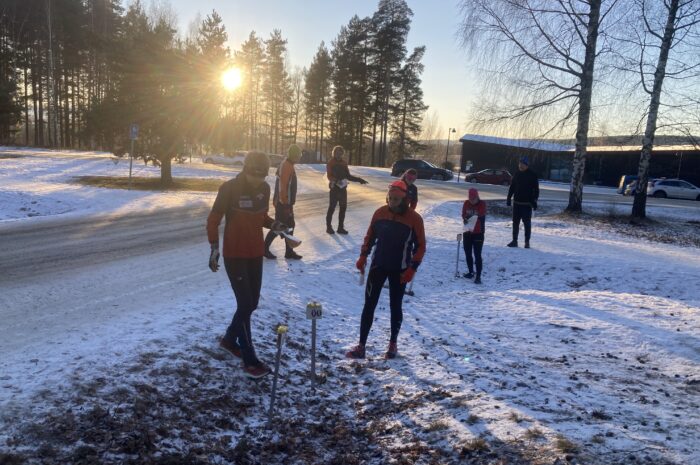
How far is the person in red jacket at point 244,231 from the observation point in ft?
14.3

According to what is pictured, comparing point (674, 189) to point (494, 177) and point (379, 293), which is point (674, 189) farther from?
point (379, 293)

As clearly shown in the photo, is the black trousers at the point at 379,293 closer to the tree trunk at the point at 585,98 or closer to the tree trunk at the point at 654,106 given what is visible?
the tree trunk at the point at 585,98

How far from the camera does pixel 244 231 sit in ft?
14.4

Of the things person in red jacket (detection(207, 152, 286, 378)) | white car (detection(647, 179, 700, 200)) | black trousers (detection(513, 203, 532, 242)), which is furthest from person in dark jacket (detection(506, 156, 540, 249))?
white car (detection(647, 179, 700, 200))

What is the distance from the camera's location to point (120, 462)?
3.14m

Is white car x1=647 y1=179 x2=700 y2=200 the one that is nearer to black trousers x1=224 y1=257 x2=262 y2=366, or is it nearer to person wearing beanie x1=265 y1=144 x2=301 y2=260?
person wearing beanie x1=265 y1=144 x2=301 y2=260

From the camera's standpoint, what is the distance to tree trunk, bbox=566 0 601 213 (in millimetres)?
16672

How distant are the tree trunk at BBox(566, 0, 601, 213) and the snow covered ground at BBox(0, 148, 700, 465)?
9.93 m

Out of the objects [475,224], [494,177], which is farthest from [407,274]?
[494,177]

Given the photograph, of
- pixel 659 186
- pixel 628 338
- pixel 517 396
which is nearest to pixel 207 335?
pixel 517 396

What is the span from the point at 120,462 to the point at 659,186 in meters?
41.3

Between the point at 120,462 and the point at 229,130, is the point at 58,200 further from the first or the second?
the point at 120,462

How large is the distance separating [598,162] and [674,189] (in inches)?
534

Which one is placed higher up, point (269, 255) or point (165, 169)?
point (165, 169)
